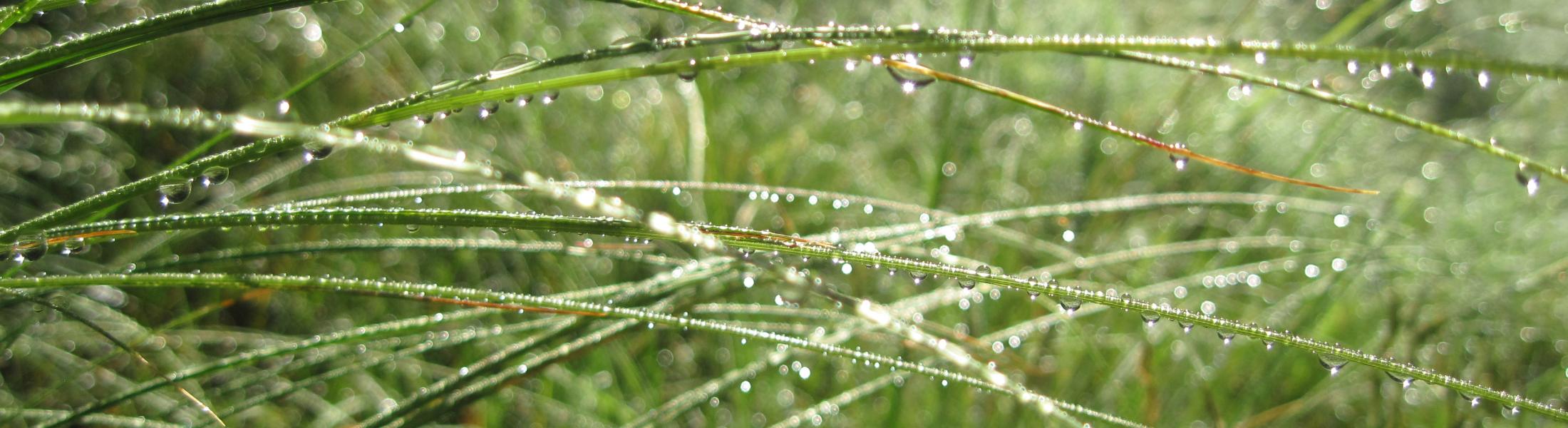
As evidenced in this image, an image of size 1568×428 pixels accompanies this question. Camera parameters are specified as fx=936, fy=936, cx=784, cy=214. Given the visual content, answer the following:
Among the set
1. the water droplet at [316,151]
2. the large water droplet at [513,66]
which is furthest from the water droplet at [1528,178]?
the water droplet at [316,151]

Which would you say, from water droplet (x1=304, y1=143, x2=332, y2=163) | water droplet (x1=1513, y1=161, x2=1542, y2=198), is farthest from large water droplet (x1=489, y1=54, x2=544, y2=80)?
water droplet (x1=1513, y1=161, x2=1542, y2=198)

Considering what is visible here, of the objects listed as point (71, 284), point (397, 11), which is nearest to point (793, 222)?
point (397, 11)

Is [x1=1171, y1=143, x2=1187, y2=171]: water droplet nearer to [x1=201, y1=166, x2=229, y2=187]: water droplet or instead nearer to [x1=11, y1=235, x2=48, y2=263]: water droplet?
[x1=201, y1=166, x2=229, y2=187]: water droplet

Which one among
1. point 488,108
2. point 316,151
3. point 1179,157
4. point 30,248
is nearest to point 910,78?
point 1179,157

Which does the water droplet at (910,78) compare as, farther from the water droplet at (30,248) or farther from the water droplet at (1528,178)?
the water droplet at (30,248)

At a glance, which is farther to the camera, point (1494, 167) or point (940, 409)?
point (1494, 167)

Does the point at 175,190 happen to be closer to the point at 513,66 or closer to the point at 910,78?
the point at 513,66

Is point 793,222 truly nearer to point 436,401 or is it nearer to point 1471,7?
point 436,401
